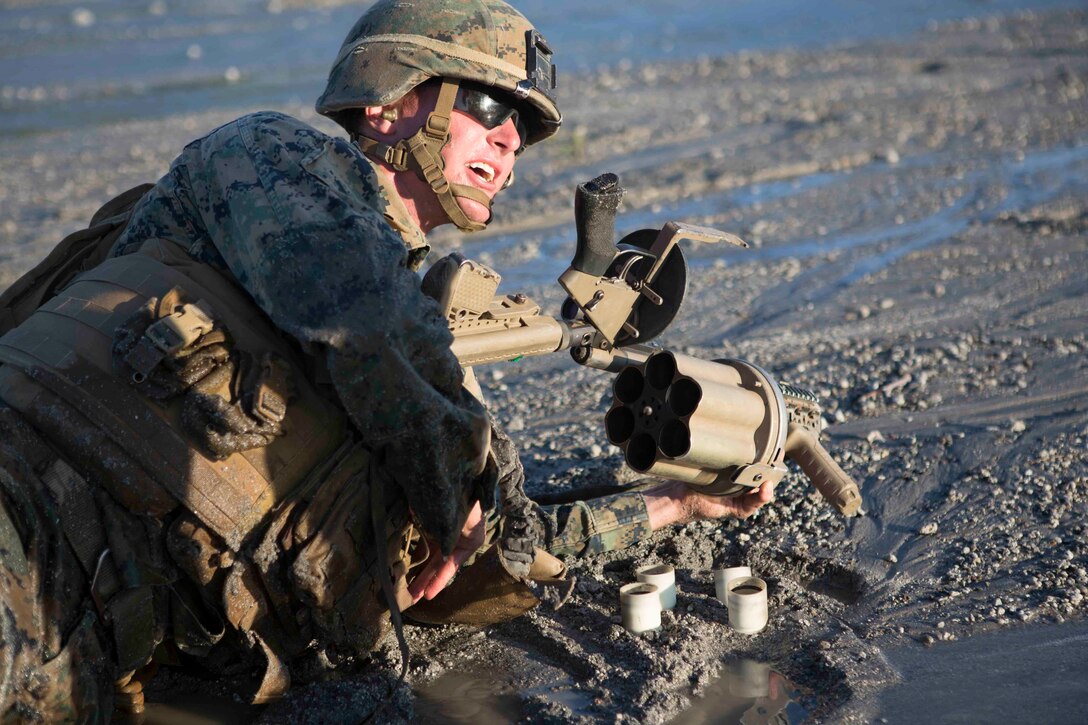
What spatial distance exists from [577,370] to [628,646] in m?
2.91

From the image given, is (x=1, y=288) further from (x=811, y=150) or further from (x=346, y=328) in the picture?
(x=811, y=150)

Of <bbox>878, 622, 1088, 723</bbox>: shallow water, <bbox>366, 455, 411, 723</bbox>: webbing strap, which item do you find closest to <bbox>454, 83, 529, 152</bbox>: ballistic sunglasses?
<bbox>366, 455, 411, 723</bbox>: webbing strap

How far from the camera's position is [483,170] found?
4.01 m

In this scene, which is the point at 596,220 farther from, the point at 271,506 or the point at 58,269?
the point at 58,269

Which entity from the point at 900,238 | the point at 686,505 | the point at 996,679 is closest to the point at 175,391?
the point at 686,505

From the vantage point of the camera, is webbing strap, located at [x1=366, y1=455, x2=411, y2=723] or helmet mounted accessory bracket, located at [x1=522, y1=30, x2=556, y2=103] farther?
helmet mounted accessory bracket, located at [x1=522, y1=30, x2=556, y2=103]

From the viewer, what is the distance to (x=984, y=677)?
3547 millimetres

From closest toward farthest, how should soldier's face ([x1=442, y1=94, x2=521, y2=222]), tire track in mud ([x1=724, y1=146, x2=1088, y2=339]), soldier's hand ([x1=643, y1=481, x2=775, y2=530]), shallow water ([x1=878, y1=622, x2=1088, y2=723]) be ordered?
shallow water ([x1=878, y1=622, x2=1088, y2=723]) < soldier's face ([x1=442, y1=94, x2=521, y2=222]) < soldier's hand ([x1=643, y1=481, x2=775, y2=530]) < tire track in mud ([x1=724, y1=146, x2=1088, y2=339])

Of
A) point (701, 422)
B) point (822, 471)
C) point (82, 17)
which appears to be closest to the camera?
point (701, 422)

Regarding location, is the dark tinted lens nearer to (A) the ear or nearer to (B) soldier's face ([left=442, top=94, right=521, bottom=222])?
(B) soldier's face ([left=442, top=94, right=521, bottom=222])

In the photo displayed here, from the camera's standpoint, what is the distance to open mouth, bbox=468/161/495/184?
396 cm

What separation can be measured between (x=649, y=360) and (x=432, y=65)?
4.01 ft

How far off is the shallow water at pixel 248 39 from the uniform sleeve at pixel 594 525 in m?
11.6

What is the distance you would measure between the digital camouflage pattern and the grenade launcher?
0.52 metres
